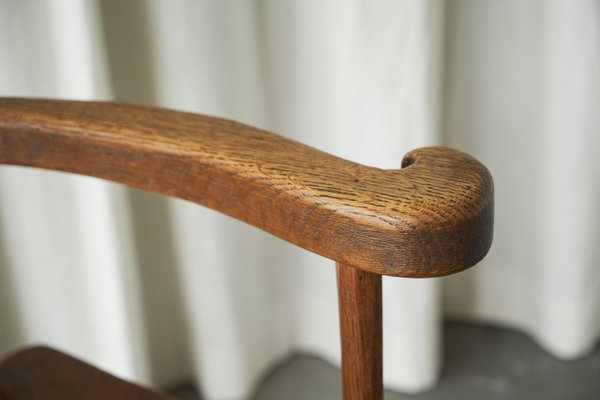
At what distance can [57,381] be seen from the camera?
1.80 ft

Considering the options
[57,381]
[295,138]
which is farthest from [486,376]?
[57,381]

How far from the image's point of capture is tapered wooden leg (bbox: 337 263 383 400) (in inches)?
13.7

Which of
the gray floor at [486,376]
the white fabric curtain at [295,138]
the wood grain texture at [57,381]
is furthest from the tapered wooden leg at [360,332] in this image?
the gray floor at [486,376]

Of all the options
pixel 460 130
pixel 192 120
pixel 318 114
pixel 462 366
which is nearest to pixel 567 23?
pixel 460 130

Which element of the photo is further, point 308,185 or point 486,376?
point 486,376

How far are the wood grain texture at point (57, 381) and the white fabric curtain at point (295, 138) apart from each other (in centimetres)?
44

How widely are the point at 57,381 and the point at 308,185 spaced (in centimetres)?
33

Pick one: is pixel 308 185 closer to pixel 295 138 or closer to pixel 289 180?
pixel 289 180

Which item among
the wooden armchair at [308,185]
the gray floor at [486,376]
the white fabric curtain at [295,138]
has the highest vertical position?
the wooden armchair at [308,185]

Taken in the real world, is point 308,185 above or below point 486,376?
A: above

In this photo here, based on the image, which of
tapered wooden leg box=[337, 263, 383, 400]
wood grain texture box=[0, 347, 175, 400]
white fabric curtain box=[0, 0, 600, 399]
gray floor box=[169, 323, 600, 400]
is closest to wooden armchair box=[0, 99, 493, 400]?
tapered wooden leg box=[337, 263, 383, 400]

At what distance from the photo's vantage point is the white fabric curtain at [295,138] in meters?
1.01

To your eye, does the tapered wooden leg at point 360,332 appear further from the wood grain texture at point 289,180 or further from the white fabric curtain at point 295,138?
the white fabric curtain at point 295,138

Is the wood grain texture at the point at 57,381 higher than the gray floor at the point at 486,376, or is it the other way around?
the wood grain texture at the point at 57,381
